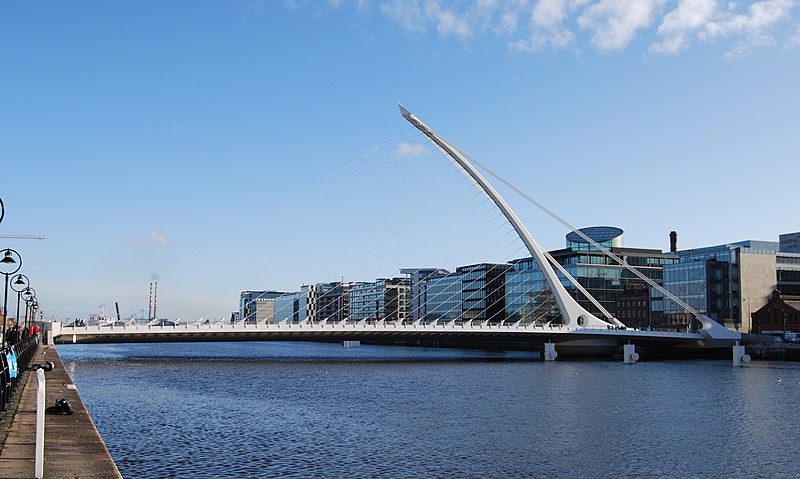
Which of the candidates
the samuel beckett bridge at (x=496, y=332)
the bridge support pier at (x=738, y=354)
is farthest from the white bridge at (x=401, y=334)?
the bridge support pier at (x=738, y=354)

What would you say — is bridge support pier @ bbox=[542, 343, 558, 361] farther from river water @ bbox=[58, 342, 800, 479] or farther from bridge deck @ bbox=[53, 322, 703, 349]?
river water @ bbox=[58, 342, 800, 479]

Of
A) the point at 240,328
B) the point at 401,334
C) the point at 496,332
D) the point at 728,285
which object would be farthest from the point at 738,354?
the point at 240,328

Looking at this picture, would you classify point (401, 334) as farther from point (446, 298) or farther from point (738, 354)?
point (446, 298)

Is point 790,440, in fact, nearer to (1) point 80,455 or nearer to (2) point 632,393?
(2) point 632,393

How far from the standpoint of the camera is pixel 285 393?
140 feet

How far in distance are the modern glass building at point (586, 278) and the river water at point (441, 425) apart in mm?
69535

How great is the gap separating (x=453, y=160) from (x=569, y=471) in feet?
214

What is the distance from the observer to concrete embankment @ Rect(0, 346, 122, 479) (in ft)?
43.5

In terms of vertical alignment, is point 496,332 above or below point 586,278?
below

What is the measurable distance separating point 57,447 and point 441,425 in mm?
16998

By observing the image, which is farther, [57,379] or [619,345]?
[619,345]

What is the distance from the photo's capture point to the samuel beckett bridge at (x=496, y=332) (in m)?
68.6

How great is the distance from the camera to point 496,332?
7688cm

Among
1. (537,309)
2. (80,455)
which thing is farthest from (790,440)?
(537,309)
